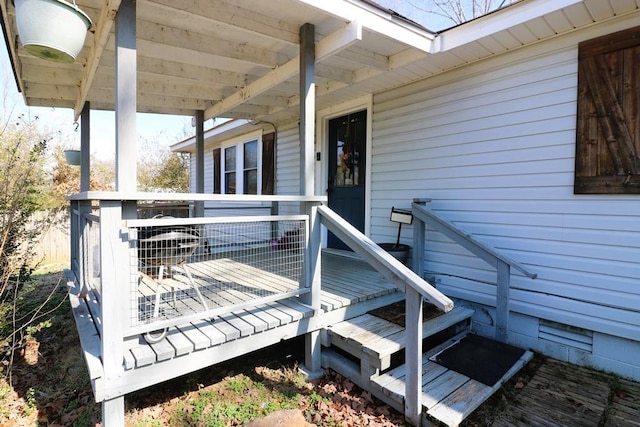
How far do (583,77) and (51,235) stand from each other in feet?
32.1

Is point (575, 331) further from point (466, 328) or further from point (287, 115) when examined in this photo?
point (287, 115)

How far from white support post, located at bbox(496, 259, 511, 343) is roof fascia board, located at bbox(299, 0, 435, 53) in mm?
2158

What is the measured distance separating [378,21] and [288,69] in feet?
3.17

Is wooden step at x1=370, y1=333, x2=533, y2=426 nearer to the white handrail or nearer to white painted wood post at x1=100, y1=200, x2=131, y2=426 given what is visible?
the white handrail

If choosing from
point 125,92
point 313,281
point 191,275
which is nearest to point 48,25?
point 125,92

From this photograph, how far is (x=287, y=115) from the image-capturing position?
18.9 ft

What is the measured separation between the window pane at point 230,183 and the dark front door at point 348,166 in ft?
11.7

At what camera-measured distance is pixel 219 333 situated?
229 centimetres

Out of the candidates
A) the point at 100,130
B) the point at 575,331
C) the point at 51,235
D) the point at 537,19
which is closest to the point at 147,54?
the point at 537,19

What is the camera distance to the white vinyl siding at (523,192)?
2.73 metres

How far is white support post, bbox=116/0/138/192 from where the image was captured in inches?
77.8

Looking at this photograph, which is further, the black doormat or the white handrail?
the black doormat

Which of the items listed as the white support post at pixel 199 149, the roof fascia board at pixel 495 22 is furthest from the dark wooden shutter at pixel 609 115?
the white support post at pixel 199 149

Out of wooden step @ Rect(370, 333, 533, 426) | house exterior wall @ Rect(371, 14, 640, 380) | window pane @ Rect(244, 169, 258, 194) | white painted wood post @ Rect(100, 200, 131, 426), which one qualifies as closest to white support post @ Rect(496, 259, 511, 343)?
house exterior wall @ Rect(371, 14, 640, 380)
